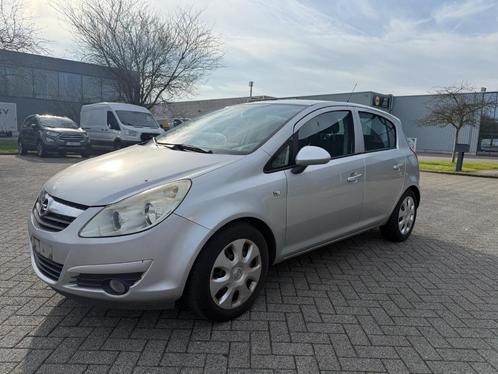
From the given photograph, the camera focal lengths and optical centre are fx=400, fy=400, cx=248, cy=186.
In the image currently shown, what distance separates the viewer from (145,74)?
83.1 feet

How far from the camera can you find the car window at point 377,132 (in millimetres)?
4445

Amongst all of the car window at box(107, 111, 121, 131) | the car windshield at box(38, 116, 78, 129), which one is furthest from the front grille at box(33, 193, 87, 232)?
the car windshield at box(38, 116, 78, 129)

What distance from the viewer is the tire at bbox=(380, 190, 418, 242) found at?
16.4ft

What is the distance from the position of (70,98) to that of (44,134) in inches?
1022

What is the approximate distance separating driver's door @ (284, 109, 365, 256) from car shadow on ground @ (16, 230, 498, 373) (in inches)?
16.9

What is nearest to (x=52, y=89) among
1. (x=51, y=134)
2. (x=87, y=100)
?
(x=87, y=100)

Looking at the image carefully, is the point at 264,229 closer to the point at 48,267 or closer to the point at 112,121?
the point at 48,267

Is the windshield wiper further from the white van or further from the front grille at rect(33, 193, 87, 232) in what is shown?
the white van

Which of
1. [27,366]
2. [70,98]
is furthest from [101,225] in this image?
[70,98]

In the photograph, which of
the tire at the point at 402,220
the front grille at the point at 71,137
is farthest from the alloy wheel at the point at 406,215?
the front grille at the point at 71,137

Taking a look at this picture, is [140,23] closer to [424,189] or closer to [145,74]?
[145,74]

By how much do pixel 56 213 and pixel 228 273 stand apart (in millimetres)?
1252

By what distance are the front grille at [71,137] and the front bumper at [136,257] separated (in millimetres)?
14396

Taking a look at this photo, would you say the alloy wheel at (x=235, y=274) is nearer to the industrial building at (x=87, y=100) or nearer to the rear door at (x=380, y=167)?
the rear door at (x=380, y=167)
